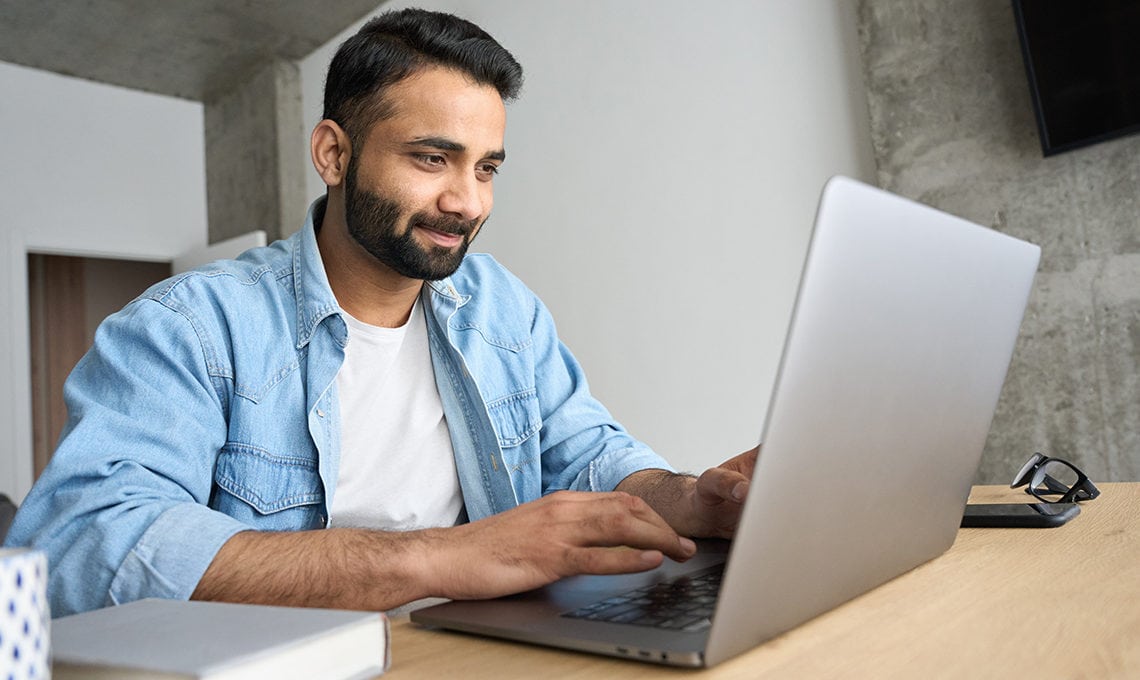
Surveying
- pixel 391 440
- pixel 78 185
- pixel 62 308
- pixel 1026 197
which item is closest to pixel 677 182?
pixel 1026 197

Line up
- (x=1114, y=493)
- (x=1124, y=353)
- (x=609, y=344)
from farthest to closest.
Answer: (x=609, y=344)
(x=1124, y=353)
(x=1114, y=493)

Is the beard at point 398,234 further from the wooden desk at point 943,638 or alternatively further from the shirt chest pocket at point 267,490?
the wooden desk at point 943,638

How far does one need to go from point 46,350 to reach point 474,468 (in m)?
5.99

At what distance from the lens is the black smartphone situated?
Answer: 898 mm

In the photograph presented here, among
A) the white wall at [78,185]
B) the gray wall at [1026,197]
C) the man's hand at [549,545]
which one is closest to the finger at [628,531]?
the man's hand at [549,545]

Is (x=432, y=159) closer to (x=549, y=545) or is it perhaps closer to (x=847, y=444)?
(x=549, y=545)

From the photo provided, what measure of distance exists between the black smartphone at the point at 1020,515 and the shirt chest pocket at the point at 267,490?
0.74m

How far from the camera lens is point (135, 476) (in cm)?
79

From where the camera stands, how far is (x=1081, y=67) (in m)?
2.43

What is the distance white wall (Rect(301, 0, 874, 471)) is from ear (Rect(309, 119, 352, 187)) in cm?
214

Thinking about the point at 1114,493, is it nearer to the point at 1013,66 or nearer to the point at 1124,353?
the point at 1124,353

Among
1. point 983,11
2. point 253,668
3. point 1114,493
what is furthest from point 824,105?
point 253,668

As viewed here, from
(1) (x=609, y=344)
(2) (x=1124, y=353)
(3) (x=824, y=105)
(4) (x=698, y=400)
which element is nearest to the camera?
(2) (x=1124, y=353)

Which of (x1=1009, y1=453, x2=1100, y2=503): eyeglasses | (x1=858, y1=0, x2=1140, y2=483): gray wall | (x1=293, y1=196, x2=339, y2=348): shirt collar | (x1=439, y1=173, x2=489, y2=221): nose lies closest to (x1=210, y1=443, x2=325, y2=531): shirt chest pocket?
(x1=293, y1=196, x2=339, y2=348): shirt collar
